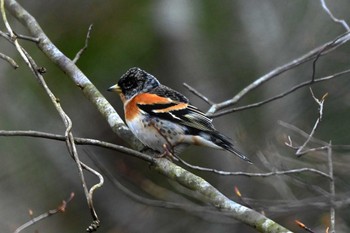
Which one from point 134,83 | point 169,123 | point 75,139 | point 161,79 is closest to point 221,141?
point 169,123

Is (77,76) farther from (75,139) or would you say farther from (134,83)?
(75,139)

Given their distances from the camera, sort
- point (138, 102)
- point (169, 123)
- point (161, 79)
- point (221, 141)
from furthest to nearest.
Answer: point (161, 79) → point (138, 102) → point (169, 123) → point (221, 141)

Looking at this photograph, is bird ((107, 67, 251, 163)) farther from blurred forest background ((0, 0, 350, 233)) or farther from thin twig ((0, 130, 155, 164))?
blurred forest background ((0, 0, 350, 233))

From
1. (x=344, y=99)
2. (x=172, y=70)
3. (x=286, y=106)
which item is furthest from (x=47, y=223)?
(x=344, y=99)

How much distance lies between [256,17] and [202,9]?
0.93 meters

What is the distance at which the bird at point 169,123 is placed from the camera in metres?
5.13

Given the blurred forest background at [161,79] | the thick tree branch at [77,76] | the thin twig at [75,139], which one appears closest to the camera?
the thin twig at [75,139]

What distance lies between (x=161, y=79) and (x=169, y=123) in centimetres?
461

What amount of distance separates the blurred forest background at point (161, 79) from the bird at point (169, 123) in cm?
194

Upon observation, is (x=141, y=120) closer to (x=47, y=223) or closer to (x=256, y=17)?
(x=47, y=223)

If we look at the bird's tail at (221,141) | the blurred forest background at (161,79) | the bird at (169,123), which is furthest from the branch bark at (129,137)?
the blurred forest background at (161,79)

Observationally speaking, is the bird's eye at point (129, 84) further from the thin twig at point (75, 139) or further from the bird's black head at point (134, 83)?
the thin twig at point (75, 139)

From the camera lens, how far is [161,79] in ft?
32.4

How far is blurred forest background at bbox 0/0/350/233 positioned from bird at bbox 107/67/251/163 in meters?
1.94
